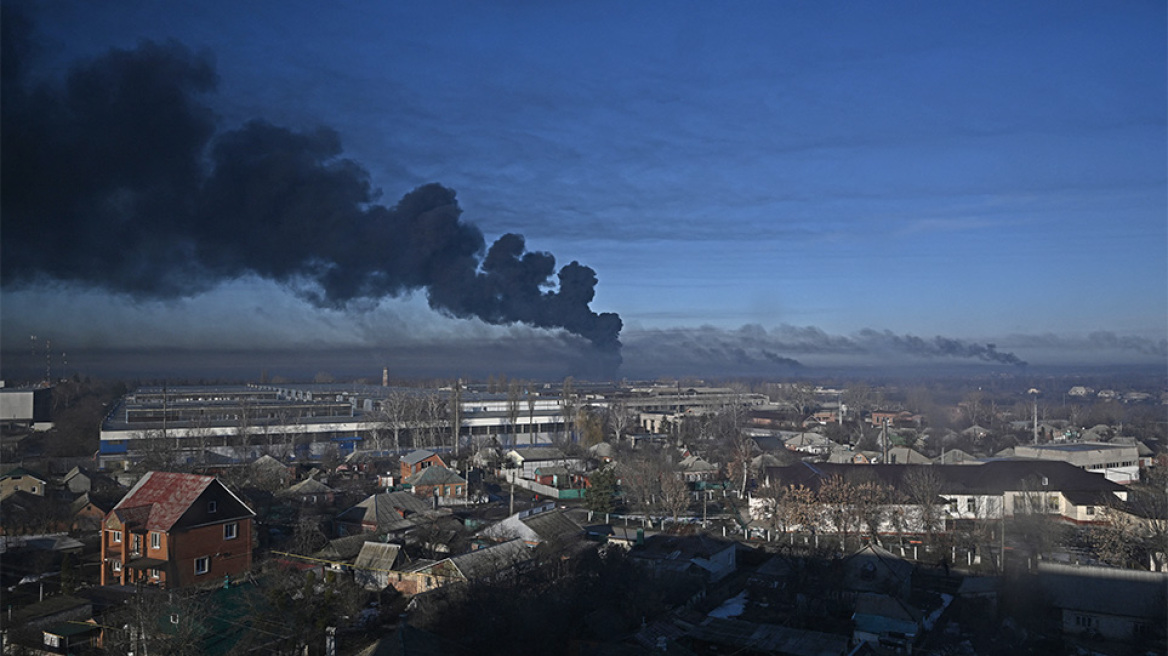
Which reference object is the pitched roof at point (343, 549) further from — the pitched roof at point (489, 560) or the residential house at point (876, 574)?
the residential house at point (876, 574)

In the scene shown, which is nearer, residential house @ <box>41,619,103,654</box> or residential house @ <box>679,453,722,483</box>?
residential house @ <box>41,619,103,654</box>

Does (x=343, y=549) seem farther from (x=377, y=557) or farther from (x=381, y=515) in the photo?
(x=381, y=515)

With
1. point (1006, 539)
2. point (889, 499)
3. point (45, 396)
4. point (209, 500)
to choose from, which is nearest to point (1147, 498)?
point (1006, 539)

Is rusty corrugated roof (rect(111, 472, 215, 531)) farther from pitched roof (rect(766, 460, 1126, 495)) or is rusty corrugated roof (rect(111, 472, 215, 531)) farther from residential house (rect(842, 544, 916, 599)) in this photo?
pitched roof (rect(766, 460, 1126, 495))

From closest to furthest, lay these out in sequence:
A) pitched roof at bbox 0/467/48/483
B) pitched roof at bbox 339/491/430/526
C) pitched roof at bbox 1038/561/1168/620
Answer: pitched roof at bbox 1038/561/1168/620, pitched roof at bbox 339/491/430/526, pitched roof at bbox 0/467/48/483

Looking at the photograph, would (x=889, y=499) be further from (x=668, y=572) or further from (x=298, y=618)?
(x=298, y=618)

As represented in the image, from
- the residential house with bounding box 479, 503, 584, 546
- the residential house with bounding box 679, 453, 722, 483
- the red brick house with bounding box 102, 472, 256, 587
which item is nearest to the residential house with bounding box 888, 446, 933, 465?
the residential house with bounding box 679, 453, 722, 483

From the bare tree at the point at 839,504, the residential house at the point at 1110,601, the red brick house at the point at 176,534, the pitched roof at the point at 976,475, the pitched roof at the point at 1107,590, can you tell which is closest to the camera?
the residential house at the point at 1110,601

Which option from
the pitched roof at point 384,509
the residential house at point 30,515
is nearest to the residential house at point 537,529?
the pitched roof at point 384,509
